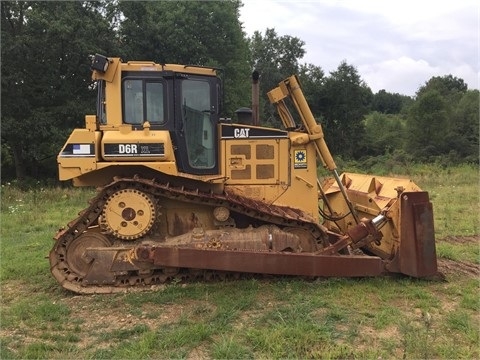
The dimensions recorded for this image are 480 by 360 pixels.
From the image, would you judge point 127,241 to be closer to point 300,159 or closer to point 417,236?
point 300,159

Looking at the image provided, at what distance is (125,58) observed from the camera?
81.9 ft

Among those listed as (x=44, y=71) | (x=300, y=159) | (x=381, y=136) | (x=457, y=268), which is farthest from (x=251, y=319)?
(x=381, y=136)

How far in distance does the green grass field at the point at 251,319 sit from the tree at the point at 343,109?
36585mm

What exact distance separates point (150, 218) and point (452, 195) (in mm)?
13001

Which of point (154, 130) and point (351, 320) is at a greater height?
point (154, 130)

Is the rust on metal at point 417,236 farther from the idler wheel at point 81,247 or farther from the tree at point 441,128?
the tree at point 441,128

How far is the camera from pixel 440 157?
35719 millimetres

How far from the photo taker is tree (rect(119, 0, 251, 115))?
2692 centimetres

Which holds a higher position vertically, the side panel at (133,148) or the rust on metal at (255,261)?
the side panel at (133,148)

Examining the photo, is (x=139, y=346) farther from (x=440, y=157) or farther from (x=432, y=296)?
(x=440, y=157)

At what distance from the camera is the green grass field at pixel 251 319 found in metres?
4.61

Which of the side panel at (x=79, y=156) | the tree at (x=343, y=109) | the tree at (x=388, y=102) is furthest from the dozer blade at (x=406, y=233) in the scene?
the tree at (x=388, y=102)

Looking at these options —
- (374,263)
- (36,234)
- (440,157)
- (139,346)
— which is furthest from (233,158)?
(440,157)

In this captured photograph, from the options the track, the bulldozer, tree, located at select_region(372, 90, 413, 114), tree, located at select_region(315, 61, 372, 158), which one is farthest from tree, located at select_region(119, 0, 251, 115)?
tree, located at select_region(372, 90, 413, 114)
